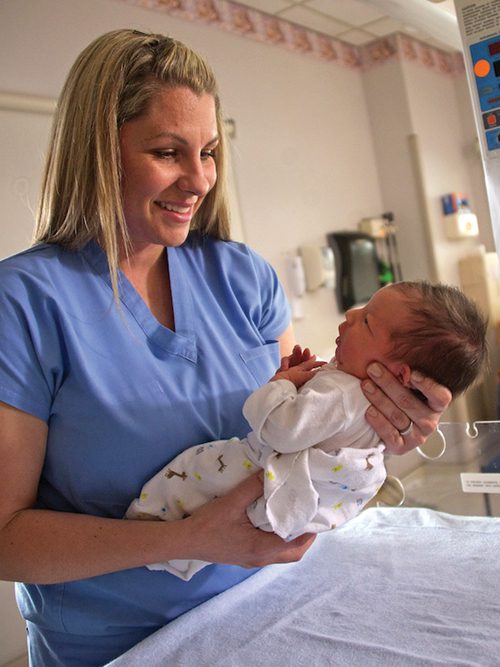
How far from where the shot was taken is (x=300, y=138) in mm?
3924

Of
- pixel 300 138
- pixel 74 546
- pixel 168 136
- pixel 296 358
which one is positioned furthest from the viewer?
pixel 300 138

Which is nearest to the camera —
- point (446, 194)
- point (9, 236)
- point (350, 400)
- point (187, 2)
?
point (350, 400)

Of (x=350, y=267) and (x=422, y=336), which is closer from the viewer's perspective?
(x=422, y=336)

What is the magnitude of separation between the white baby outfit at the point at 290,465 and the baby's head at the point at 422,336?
0.20 feet

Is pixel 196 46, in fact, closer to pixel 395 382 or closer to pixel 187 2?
pixel 187 2

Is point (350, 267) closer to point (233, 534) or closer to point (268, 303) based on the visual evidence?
point (268, 303)

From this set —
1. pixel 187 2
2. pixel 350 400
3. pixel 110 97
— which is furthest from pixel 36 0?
pixel 350 400

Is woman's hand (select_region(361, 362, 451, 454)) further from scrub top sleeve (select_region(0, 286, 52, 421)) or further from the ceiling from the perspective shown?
the ceiling

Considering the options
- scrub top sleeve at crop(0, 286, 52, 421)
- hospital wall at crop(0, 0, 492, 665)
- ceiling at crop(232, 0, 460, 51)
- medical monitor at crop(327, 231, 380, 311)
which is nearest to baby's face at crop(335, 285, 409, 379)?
scrub top sleeve at crop(0, 286, 52, 421)

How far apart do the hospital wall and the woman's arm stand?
1.56 meters

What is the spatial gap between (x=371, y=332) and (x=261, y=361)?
229 millimetres

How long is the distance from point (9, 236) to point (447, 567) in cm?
192

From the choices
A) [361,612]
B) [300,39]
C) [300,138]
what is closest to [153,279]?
[361,612]

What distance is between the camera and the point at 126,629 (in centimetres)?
101
